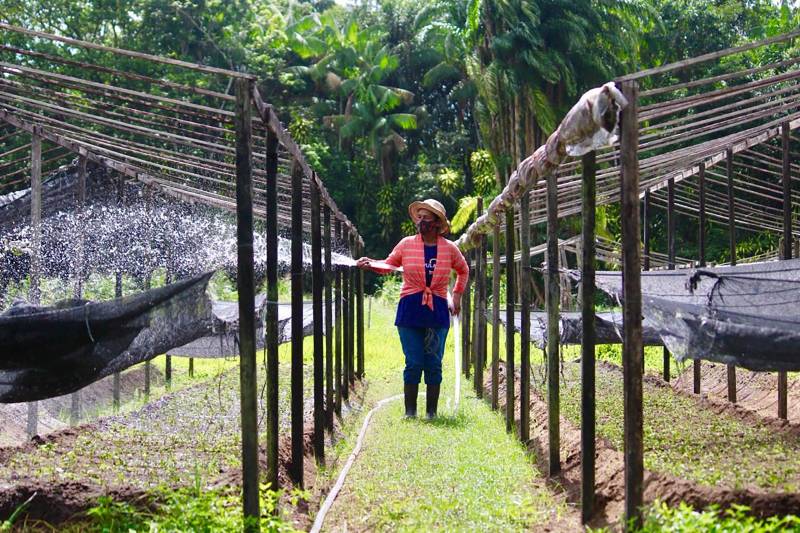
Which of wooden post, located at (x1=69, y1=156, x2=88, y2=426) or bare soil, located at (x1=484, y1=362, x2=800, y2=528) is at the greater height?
wooden post, located at (x1=69, y1=156, x2=88, y2=426)

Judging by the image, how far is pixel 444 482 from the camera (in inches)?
258

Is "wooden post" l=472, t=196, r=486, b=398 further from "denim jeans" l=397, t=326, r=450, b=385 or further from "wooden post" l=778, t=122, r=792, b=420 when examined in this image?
"wooden post" l=778, t=122, r=792, b=420


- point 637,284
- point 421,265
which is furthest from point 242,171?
point 421,265

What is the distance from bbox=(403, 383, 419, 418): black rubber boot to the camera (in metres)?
9.80

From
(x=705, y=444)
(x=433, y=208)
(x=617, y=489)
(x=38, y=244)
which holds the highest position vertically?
(x=433, y=208)

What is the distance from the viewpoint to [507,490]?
640 cm

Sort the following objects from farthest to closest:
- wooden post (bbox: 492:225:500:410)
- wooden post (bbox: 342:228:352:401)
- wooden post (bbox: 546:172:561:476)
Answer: wooden post (bbox: 342:228:352:401), wooden post (bbox: 492:225:500:410), wooden post (bbox: 546:172:561:476)

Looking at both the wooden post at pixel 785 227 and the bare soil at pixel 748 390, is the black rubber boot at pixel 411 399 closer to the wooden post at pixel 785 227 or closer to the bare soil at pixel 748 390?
the bare soil at pixel 748 390

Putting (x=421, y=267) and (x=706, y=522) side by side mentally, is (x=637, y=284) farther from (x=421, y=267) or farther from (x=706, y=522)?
(x=421, y=267)

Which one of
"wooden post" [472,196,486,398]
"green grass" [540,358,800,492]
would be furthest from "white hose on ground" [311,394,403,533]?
"wooden post" [472,196,486,398]

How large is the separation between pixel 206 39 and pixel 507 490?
27566mm

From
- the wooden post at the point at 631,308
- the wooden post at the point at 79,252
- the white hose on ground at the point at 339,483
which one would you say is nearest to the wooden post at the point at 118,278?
the wooden post at the point at 79,252

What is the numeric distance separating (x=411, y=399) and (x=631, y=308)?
18.0 ft

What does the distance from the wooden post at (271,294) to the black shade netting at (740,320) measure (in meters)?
2.09
